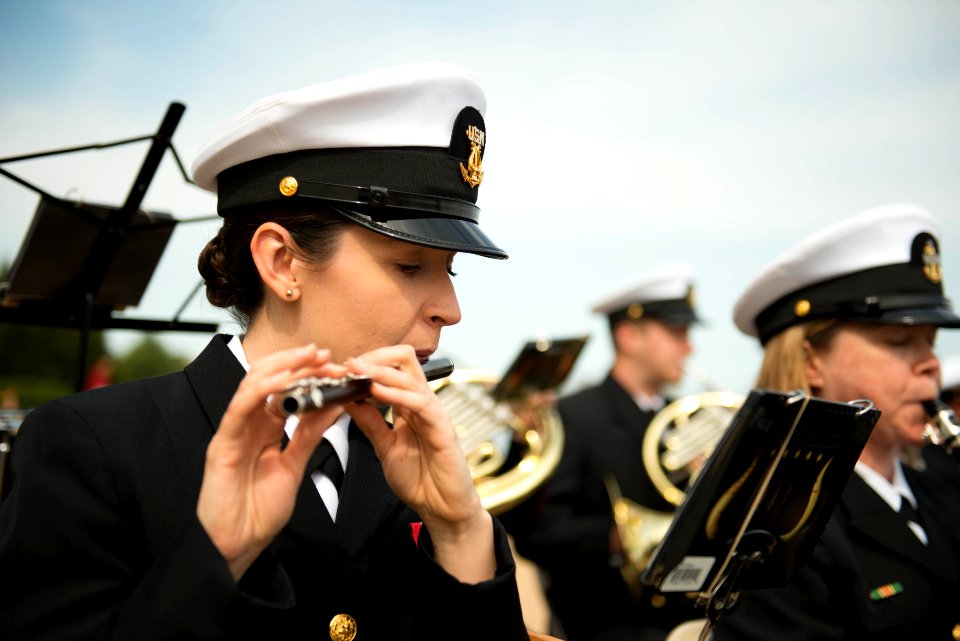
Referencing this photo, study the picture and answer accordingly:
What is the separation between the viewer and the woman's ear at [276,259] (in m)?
2.10

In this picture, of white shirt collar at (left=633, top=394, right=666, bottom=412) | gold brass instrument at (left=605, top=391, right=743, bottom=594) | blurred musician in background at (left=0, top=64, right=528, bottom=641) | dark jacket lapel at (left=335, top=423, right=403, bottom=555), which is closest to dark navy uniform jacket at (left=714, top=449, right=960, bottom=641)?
blurred musician in background at (left=0, top=64, right=528, bottom=641)

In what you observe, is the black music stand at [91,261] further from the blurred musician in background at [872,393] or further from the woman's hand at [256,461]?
A: the blurred musician in background at [872,393]

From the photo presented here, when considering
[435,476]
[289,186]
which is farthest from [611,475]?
[289,186]

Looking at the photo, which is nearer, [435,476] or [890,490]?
[435,476]

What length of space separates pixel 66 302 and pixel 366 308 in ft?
6.57

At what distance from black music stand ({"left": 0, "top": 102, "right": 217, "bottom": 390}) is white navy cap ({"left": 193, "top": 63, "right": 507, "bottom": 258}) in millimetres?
1247

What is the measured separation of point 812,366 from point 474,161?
203 centimetres

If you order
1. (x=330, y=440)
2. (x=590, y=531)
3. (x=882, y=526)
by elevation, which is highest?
(x=330, y=440)

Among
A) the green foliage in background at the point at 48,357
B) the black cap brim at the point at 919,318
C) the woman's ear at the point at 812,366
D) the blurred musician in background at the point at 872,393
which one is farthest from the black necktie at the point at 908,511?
the green foliage in background at the point at 48,357

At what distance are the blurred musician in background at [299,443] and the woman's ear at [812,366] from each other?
6.46ft

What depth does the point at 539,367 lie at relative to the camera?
22.9ft

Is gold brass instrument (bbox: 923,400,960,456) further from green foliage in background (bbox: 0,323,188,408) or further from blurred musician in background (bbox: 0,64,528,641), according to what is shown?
green foliage in background (bbox: 0,323,188,408)

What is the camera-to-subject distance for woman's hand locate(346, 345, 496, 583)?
193cm

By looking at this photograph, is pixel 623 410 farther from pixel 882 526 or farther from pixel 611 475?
pixel 882 526
